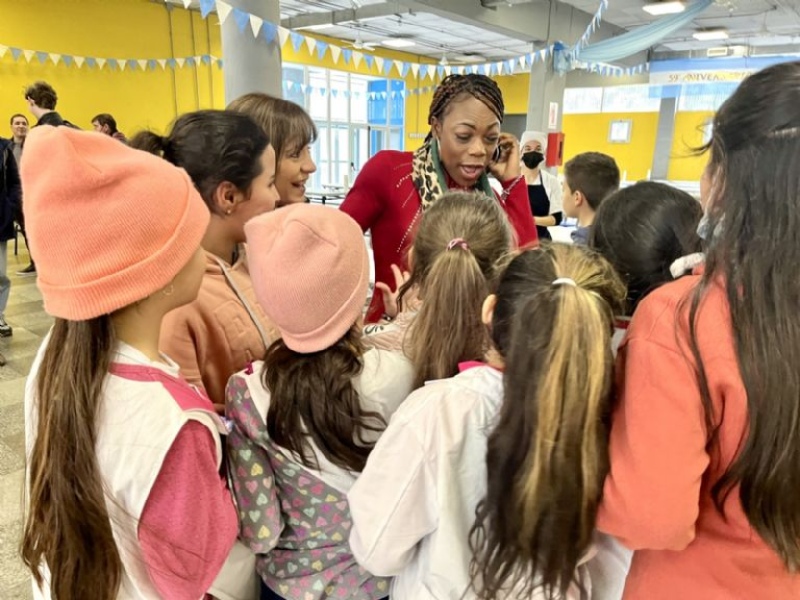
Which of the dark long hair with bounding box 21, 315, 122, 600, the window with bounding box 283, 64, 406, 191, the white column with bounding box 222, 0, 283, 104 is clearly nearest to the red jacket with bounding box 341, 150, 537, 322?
the dark long hair with bounding box 21, 315, 122, 600

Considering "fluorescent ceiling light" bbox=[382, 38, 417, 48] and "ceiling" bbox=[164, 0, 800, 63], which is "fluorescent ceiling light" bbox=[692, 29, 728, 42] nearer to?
"ceiling" bbox=[164, 0, 800, 63]

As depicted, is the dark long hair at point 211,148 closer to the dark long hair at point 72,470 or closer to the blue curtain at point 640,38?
the dark long hair at point 72,470

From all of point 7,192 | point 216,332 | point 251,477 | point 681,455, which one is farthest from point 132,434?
point 7,192

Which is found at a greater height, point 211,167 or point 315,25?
point 315,25

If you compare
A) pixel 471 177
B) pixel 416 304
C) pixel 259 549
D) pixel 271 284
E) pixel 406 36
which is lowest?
pixel 259 549

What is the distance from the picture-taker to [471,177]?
64.1 inches

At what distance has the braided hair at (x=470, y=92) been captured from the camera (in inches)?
60.1

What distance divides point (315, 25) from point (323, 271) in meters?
9.90

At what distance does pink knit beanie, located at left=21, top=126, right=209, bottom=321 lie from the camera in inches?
28.4

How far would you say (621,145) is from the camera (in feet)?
52.0

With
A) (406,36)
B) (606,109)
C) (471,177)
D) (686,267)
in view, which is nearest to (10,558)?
(471,177)

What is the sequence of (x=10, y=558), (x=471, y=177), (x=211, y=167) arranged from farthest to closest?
(x=10, y=558) → (x=471, y=177) → (x=211, y=167)

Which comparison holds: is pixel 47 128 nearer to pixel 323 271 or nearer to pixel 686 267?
pixel 323 271

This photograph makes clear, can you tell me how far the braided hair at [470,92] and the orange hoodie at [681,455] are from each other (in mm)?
955
